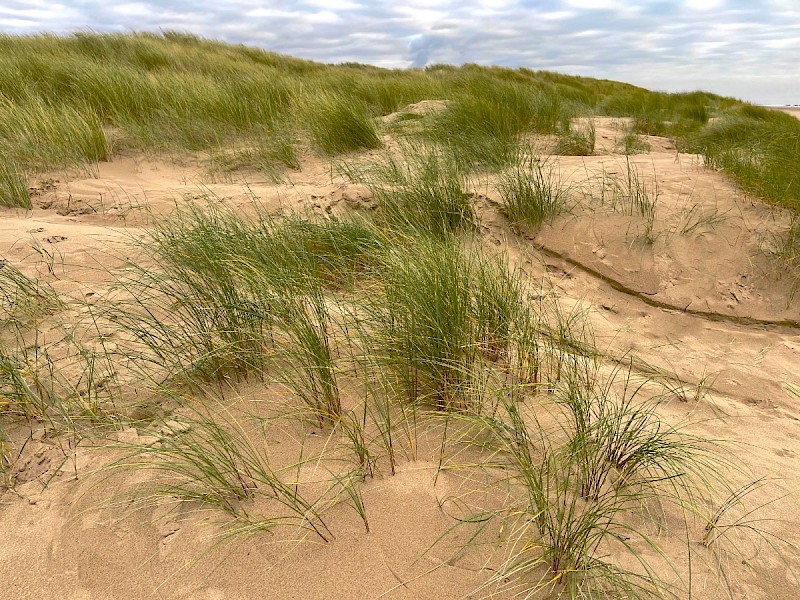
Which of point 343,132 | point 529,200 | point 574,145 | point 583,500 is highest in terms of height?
point 343,132

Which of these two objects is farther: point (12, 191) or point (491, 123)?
point (491, 123)

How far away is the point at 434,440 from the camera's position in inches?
66.3

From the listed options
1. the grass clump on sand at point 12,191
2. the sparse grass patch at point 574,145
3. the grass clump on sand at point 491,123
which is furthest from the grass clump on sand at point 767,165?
the grass clump on sand at point 12,191

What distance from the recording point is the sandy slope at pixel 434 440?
1.26 meters

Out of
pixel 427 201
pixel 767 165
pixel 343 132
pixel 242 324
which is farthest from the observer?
pixel 343 132

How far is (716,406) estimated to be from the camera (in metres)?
2.12

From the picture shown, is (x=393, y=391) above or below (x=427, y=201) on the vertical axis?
below

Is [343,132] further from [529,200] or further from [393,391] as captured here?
[393,391]

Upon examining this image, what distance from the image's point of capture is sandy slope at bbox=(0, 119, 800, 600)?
126 centimetres

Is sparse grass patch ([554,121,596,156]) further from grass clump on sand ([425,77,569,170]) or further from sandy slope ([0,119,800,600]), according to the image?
sandy slope ([0,119,800,600])

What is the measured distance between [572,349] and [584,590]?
4.31 ft

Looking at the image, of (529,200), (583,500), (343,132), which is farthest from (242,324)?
(343,132)

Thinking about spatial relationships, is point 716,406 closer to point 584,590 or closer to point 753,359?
point 753,359

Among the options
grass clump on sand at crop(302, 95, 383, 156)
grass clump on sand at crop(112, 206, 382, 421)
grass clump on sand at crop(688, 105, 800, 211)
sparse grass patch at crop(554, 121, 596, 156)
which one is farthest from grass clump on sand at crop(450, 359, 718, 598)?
sparse grass patch at crop(554, 121, 596, 156)
